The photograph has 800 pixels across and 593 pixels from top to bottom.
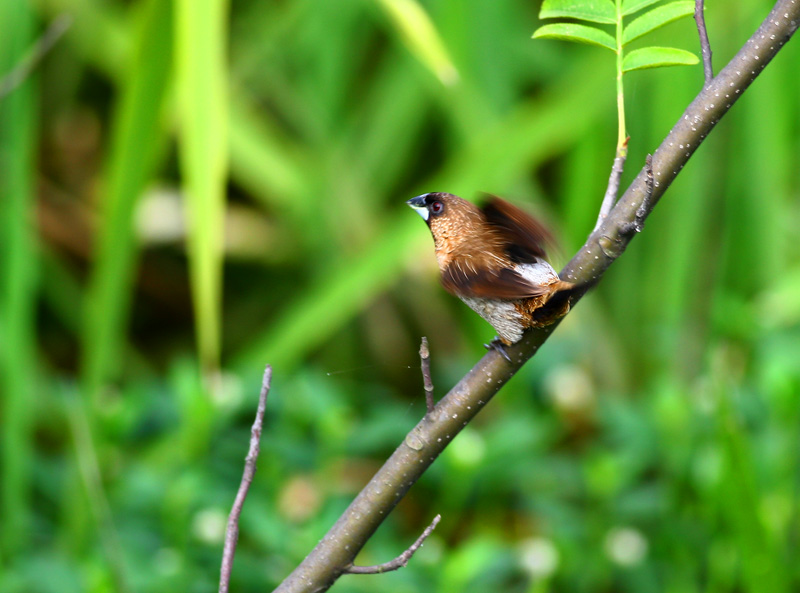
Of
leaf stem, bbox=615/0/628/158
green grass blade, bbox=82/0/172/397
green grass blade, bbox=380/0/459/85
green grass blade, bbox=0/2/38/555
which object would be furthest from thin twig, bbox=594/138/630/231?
green grass blade, bbox=0/2/38/555

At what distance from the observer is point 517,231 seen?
37 cm

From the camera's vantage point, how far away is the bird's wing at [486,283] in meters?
0.33

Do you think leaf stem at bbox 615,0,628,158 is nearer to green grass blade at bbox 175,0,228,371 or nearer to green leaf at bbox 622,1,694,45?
green leaf at bbox 622,1,694,45

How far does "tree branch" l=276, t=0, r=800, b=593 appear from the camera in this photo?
341 millimetres

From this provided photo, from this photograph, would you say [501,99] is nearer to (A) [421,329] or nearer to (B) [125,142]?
(A) [421,329]

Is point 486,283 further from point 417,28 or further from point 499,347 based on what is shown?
point 417,28

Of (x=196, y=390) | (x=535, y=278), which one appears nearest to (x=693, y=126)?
(x=535, y=278)

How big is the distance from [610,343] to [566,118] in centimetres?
39

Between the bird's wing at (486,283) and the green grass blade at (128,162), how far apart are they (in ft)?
1.68

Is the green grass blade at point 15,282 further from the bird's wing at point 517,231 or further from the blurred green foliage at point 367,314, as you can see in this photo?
the bird's wing at point 517,231

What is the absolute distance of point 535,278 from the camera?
0.35 m

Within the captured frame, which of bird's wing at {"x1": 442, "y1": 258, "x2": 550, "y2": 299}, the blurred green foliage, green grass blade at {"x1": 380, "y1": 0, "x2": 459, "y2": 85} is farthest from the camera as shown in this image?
the blurred green foliage

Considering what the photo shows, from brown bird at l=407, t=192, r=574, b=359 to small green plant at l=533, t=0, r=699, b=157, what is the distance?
6 cm

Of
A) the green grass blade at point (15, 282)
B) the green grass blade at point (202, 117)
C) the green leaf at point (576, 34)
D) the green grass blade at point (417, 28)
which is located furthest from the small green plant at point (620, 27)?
the green grass blade at point (15, 282)
